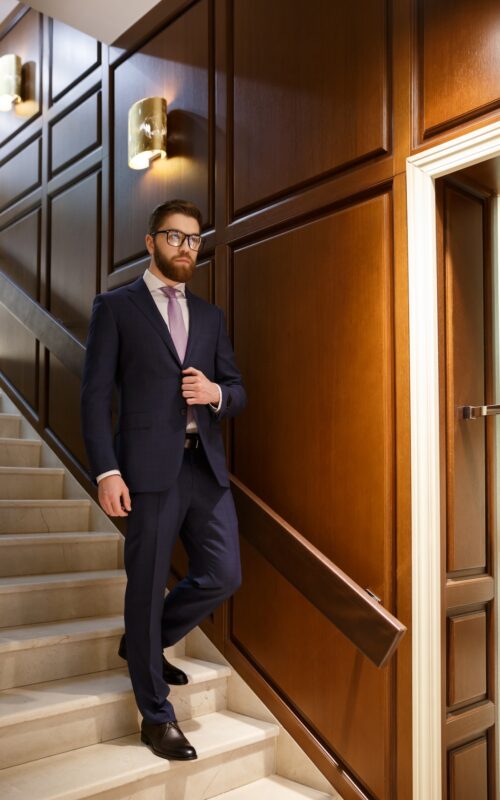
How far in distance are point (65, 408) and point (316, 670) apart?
6.45 feet

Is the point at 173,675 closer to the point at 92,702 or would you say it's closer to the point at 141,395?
the point at 92,702

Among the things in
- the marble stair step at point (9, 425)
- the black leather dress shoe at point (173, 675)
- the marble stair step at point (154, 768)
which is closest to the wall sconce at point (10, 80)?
the marble stair step at point (9, 425)

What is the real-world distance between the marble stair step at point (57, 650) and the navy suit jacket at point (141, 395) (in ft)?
2.06

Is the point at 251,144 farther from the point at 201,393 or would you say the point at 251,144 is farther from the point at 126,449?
the point at 126,449

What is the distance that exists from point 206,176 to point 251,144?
303mm

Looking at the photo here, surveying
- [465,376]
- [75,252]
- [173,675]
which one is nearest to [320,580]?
[173,675]

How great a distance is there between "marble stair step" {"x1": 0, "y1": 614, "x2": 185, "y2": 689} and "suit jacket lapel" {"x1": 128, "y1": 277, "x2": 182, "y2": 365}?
97 cm

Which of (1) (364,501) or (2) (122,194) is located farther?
(2) (122,194)

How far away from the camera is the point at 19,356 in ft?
14.0

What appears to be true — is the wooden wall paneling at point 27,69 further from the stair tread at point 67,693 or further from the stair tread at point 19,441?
the stair tread at point 67,693

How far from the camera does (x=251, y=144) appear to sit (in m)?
2.80

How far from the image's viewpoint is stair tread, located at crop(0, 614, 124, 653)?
2363 millimetres

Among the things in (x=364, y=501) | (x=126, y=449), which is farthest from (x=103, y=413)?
(x=364, y=501)

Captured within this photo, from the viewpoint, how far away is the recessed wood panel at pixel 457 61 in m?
1.98
